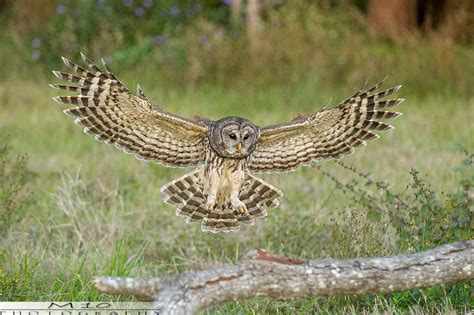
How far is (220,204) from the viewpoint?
5.08 m

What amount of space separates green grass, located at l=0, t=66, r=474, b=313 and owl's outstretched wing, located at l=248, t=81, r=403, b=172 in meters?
0.48

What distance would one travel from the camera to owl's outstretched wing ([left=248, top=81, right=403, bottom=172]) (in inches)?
200

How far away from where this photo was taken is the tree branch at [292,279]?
3.85 metres

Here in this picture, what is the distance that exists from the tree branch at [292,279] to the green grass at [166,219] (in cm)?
51

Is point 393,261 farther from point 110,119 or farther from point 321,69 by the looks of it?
point 321,69

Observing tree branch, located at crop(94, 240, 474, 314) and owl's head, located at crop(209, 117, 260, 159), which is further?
owl's head, located at crop(209, 117, 260, 159)

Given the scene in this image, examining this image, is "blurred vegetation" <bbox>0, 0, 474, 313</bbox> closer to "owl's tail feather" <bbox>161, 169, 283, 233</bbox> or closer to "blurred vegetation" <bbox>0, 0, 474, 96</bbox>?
"blurred vegetation" <bbox>0, 0, 474, 96</bbox>

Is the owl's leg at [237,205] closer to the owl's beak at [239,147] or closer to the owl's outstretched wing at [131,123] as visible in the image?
the owl's outstretched wing at [131,123]

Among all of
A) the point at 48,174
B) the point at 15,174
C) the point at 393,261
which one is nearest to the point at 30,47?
the point at 48,174

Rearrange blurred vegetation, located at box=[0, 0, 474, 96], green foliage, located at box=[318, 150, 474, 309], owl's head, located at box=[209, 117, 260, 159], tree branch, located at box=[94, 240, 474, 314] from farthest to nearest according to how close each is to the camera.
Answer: blurred vegetation, located at box=[0, 0, 474, 96] < green foliage, located at box=[318, 150, 474, 309] < owl's head, located at box=[209, 117, 260, 159] < tree branch, located at box=[94, 240, 474, 314]

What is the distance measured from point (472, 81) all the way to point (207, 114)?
338 cm

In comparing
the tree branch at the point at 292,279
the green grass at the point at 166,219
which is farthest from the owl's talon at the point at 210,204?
the tree branch at the point at 292,279

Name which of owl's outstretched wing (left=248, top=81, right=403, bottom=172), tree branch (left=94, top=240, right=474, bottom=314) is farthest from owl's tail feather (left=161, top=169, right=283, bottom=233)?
tree branch (left=94, top=240, right=474, bottom=314)

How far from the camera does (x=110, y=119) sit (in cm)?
507
